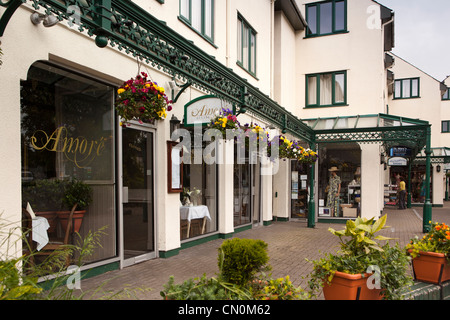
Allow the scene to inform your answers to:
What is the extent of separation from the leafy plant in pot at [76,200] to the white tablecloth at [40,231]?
0.34 metres

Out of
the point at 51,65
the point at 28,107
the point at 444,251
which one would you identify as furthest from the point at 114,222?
the point at 444,251

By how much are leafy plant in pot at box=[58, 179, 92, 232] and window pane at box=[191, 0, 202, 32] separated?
450cm

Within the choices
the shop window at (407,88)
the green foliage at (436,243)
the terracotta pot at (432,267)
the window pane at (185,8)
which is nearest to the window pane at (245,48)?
the window pane at (185,8)

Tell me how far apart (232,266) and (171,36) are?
318 cm

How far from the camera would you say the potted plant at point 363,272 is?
124 inches

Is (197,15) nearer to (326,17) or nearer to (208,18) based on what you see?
(208,18)

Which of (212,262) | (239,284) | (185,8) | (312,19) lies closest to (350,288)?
(239,284)

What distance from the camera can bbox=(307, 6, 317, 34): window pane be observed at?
47.9 feet

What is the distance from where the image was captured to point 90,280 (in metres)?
5.28

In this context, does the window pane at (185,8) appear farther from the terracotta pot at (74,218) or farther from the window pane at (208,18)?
the terracotta pot at (74,218)

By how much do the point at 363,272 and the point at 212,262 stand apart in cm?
385

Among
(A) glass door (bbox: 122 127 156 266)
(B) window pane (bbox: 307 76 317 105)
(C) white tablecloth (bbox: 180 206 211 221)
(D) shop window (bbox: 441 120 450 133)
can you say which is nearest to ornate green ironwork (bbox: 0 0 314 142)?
(A) glass door (bbox: 122 127 156 266)

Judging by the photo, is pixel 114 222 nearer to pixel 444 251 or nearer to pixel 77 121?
pixel 77 121

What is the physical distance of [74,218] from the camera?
5.48 meters
